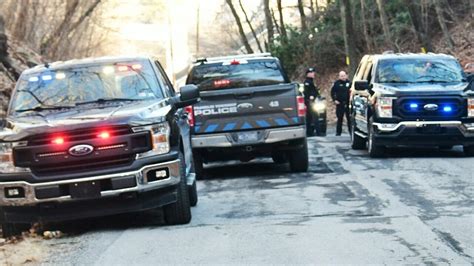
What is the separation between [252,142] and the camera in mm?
13602

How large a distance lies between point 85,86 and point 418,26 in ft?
74.0

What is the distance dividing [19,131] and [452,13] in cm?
2572

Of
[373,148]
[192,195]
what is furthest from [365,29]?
[192,195]

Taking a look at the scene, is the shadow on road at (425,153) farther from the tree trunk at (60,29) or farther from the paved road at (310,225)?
the tree trunk at (60,29)

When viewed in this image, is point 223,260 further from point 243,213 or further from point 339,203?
point 339,203

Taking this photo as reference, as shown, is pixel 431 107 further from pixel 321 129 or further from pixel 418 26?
pixel 418 26

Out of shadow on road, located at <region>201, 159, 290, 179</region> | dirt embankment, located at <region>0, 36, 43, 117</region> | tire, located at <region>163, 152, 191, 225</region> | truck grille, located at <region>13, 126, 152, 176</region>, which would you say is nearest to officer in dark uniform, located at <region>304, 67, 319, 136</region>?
shadow on road, located at <region>201, 159, 290, 179</region>

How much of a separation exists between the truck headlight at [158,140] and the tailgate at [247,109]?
14.6 feet

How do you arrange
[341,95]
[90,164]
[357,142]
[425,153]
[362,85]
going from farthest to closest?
[341,95] → [357,142] → [425,153] → [362,85] → [90,164]

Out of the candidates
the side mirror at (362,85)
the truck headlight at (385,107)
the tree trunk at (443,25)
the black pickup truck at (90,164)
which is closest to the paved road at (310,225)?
the black pickup truck at (90,164)

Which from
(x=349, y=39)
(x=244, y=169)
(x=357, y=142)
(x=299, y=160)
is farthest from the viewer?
(x=349, y=39)

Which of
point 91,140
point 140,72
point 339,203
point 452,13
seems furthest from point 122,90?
point 452,13

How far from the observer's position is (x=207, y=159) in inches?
575

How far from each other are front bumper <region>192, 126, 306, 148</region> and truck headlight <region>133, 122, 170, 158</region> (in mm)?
4453
